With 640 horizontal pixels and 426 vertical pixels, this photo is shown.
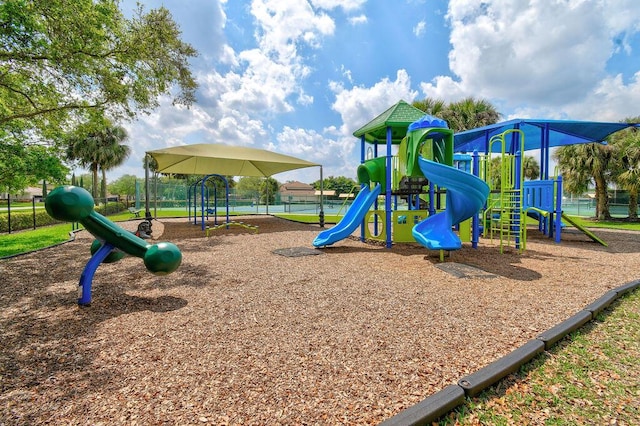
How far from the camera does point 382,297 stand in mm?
4488

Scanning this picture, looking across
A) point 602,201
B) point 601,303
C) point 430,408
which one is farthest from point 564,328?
point 602,201

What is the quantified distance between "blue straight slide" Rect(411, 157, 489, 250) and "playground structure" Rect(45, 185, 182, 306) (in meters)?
5.08

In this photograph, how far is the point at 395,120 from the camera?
9.13m

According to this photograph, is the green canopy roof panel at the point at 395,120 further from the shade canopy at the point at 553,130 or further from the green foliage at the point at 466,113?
the green foliage at the point at 466,113

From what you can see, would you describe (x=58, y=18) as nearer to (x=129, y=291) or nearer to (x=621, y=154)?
(x=129, y=291)

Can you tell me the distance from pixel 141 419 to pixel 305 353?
1.35 metres

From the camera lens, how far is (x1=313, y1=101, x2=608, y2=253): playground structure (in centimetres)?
705

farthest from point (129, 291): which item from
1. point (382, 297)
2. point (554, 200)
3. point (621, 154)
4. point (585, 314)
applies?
Result: point (621, 154)

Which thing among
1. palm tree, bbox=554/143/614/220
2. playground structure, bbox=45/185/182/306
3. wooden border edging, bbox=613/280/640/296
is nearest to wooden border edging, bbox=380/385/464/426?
playground structure, bbox=45/185/182/306

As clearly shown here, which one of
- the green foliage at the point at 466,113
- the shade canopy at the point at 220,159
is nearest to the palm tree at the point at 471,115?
the green foliage at the point at 466,113

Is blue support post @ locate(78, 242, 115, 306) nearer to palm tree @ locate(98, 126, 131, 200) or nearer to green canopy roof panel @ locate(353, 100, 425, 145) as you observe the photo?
green canopy roof panel @ locate(353, 100, 425, 145)

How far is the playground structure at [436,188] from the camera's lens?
7.05 m

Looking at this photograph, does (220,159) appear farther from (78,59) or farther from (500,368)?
(500,368)

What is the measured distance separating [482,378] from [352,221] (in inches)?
264
